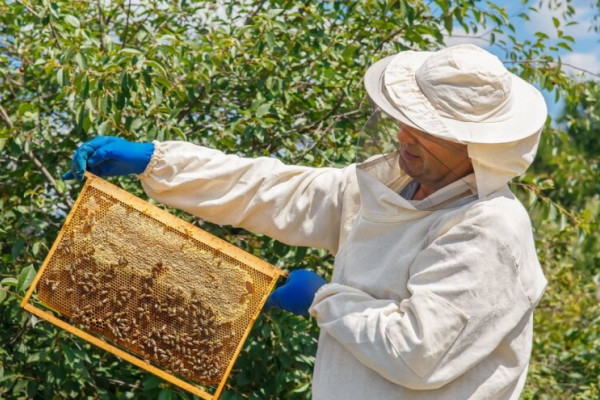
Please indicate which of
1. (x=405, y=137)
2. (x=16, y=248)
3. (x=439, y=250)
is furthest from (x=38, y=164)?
(x=439, y=250)

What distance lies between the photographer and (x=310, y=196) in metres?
2.63

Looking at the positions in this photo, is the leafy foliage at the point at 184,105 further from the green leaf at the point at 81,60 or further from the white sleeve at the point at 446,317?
the white sleeve at the point at 446,317

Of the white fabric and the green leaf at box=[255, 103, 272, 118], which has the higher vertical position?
the white fabric

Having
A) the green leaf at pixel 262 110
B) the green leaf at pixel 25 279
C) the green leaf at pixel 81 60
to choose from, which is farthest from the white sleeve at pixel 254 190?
the green leaf at pixel 262 110

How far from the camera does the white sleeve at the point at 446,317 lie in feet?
6.89

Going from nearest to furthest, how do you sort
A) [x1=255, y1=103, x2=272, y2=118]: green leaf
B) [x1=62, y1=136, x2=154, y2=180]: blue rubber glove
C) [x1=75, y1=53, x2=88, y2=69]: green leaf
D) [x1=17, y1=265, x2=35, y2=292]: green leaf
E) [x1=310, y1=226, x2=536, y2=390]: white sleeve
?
1. [x1=310, y1=226, x2=536, y2=390]: white sleeve
2. [x1=62, y1=136, x2=154, y2=180]: blue rubber glove
3. [x1=17, y1=265, x2=35, y2=292]: green leaf
4. [x1=75, y1=53, x2=88, y2=69]: green leaf
5. [x1=255, y1=103, x2=272, y2=118]: green leaf

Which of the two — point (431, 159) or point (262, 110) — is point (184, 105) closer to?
point (262, 110)

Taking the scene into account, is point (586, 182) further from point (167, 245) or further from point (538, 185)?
point (167, 245)

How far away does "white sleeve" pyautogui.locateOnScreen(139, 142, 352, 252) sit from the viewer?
2.62m

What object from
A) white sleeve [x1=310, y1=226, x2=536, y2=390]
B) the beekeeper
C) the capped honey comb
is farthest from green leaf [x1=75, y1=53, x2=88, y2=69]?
white sleeve [x1=310, y1=226, x2=536, y2=390]

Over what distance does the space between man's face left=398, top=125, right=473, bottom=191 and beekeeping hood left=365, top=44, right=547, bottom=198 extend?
6cm

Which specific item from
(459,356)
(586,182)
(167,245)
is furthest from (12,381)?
(586,182)

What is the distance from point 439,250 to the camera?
215 centimetres

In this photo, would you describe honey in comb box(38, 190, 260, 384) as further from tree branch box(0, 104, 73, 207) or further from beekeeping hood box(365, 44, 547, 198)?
tree branch box(0, 104, 73, 207)
